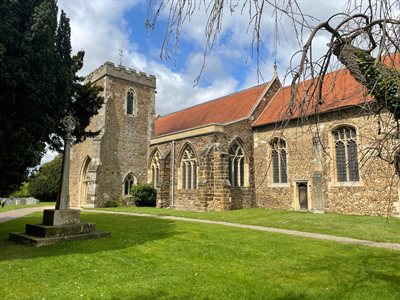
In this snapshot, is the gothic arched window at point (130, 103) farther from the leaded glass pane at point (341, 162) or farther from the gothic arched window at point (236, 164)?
the leaded glass pane at point (341, 162)

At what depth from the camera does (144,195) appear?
24.2 m

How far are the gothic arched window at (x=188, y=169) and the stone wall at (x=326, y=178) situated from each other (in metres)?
4.29

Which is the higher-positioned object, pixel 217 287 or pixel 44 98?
pixel 44 98

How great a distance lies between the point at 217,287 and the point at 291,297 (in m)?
1.14

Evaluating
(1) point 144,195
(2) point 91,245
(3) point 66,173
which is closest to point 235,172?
(1) point 144,195

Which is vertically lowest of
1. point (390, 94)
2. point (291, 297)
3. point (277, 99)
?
point (291, 297)

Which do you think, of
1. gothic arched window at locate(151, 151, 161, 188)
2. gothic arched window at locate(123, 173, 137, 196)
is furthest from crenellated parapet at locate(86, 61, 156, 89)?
gothic arched window at locate(123, 173, 137, 196)

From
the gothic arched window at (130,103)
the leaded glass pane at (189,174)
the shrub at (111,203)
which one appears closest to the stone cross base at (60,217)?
the leaded glass pane at (189,174)

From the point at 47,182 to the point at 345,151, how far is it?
32.8 meters

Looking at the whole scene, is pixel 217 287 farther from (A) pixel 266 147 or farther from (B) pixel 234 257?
(A) pixel 266 147

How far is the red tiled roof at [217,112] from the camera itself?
2262 centimetres

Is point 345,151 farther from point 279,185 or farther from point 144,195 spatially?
point 144,195

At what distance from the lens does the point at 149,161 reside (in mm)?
26266

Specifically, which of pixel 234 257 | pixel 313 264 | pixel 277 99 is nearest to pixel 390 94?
pixel 313 264
